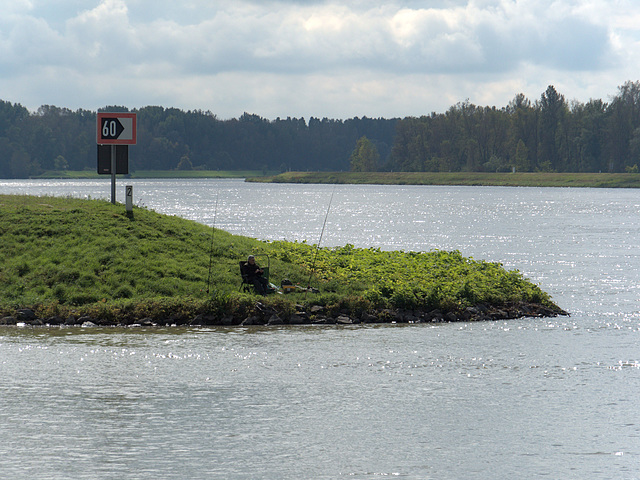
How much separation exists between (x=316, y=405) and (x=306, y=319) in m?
9.06

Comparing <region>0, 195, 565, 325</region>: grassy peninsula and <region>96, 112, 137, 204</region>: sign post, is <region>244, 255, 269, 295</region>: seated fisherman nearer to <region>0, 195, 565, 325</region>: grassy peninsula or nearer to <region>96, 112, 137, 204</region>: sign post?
<region>0, 195, 565, 325</region>: grassy peninsula

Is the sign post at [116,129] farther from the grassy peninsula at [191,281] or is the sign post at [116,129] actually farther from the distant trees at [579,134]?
the distant trees at [579,134]

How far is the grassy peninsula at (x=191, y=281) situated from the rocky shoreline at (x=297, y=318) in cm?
3

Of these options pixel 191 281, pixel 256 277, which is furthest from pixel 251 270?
pixel 191 281

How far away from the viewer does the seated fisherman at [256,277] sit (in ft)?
81.3

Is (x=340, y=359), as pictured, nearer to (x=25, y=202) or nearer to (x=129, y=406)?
(x=129, y=406)

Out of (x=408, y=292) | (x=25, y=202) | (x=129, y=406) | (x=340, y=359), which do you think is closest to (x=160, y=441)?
(x=129, y=406)

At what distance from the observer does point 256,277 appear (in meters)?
24.8

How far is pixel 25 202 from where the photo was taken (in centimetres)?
3309

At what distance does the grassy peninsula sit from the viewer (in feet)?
76.9

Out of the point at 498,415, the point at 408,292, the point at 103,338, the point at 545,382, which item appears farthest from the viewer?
the point at 408,292

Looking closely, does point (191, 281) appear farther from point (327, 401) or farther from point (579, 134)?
point (579, 134)

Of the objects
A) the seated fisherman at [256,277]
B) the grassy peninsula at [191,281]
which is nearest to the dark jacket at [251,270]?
the seated fisherman at [256,277]

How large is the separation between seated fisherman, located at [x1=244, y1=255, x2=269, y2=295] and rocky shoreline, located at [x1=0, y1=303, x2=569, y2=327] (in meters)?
1.04
